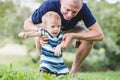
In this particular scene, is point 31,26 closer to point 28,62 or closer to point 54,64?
point 54,64

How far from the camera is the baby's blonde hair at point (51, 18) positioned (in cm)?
536

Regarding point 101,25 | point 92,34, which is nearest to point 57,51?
point 92,34

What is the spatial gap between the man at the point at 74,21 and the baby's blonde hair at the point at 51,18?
113mm

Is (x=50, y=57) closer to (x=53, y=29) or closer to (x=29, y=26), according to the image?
(x=53, y=29)

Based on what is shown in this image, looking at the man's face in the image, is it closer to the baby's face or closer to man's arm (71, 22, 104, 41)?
the baby's face

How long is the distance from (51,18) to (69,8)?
0.24m

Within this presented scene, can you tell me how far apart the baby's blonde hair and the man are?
11 cm

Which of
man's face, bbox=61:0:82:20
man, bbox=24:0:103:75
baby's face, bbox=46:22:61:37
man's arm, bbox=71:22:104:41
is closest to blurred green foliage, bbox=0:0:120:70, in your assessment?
man, bbox=24:0:103:75

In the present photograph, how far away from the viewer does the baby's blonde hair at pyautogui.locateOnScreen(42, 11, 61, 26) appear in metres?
5.36

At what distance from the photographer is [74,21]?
19.7 ft

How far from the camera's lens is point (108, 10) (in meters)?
15.1

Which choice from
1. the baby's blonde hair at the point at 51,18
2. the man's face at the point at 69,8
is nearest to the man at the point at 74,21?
the man's face at the point at 69,8

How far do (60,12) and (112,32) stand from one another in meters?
10.3

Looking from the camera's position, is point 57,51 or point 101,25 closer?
point 57,51
